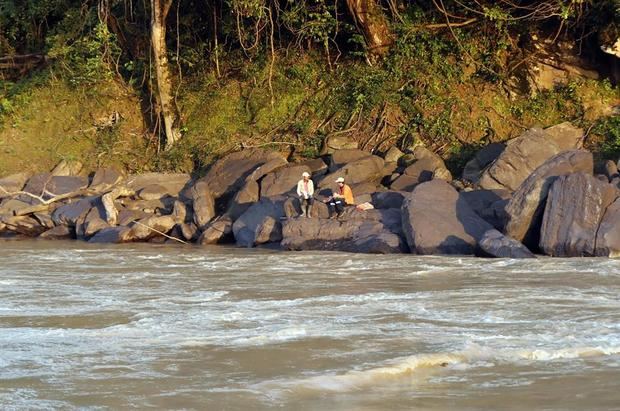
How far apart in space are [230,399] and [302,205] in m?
11.1

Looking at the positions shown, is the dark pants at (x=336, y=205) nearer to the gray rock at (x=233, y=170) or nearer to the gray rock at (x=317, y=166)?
the gray rock at (x=317, y=166)

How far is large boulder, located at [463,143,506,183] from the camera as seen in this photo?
66.5ft

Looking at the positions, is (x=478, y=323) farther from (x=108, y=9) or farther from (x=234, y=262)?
(x=108, y=9)

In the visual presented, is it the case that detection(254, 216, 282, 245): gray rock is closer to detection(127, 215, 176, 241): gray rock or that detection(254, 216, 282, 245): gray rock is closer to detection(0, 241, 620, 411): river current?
detection(127, 215, 176, 241): gray rock

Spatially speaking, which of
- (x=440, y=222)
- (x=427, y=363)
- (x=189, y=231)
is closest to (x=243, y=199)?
(x=189, y=231)

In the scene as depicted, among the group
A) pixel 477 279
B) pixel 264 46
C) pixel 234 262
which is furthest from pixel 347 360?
pixel 264 46

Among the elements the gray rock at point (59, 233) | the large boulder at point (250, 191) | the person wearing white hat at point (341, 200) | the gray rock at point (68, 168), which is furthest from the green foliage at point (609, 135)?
the gray rock at point (68, 168)

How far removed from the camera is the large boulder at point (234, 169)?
21.3 meters

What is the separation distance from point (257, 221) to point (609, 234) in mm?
6482

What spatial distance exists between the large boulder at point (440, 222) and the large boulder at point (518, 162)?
190cm

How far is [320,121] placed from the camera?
2386 centimetres

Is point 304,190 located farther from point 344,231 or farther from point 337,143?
point 337,143

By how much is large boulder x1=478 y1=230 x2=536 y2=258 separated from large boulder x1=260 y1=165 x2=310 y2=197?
5.56 metres

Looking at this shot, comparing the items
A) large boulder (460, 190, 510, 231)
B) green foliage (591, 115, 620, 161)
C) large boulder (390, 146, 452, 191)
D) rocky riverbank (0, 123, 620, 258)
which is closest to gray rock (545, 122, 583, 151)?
rocky riverbank (0, 123, 620, 258)
